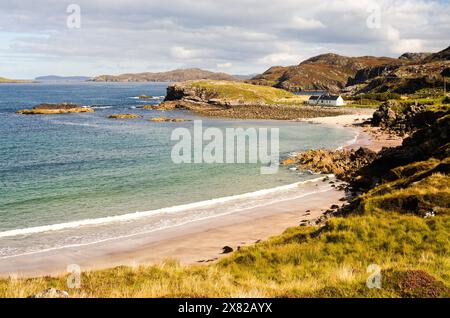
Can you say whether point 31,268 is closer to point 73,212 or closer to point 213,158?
point 73,212

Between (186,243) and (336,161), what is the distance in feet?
111

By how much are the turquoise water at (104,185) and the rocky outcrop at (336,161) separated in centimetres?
376

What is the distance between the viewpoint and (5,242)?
2944cm

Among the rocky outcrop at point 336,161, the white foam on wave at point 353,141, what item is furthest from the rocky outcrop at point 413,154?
the white foam on wave at point 353,141

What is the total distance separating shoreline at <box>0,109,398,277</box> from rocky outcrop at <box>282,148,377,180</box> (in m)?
12.7

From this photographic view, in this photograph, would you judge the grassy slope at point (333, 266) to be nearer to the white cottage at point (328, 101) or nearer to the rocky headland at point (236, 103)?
the rocky headland at point (236, 103)

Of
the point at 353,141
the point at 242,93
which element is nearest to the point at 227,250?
the point at 353,141

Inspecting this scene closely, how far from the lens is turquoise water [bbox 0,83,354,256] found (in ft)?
108

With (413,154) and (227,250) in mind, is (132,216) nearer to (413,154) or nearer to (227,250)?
(227,250)

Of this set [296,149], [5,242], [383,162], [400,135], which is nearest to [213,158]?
[296,149]

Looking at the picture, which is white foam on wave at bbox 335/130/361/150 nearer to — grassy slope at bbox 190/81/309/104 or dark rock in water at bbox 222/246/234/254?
dark rock in water at bbox 222/246/234/254

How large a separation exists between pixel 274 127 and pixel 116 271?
88.7 m

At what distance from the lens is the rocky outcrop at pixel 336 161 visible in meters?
52.6

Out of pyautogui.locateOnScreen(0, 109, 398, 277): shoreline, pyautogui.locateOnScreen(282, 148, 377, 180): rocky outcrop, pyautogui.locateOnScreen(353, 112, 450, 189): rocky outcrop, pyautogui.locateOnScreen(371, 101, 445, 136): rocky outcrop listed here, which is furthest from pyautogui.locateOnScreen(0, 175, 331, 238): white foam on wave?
pyautogui.locateOnScreen(371, 101, 445, 136): rocky outcrop
